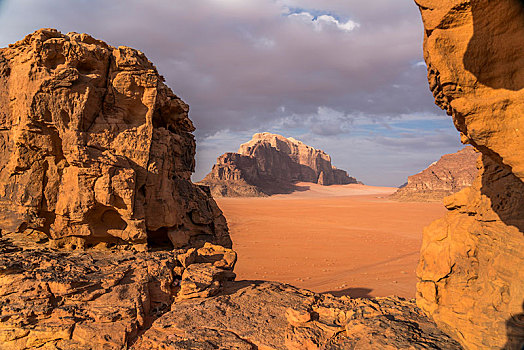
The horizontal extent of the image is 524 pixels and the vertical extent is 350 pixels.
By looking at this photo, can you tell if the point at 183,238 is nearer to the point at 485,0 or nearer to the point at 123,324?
the point at 123,324

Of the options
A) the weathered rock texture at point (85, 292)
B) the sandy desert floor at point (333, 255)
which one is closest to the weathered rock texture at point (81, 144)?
the weathered rock texture at point (85, 292)

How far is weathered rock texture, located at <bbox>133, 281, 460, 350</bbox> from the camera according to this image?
143 inches

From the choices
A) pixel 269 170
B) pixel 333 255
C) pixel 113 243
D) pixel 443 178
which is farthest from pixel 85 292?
pixel 269 170

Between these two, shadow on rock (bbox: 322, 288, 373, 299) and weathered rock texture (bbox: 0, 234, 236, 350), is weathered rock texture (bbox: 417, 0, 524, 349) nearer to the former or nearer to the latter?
weathered rock texture (bbox: 0, 234, 236, 350)

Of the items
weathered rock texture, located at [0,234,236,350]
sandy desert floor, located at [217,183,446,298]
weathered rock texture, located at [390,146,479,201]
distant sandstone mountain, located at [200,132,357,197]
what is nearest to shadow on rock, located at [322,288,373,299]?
sandy desert floor, located at [217,183,446,298]

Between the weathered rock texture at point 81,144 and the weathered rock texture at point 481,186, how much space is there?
538 cm

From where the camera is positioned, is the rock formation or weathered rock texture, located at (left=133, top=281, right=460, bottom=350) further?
the rock formation

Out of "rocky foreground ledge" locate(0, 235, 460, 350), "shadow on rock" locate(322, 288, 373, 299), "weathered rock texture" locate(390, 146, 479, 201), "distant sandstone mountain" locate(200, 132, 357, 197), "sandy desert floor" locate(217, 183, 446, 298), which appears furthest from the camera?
"distant sandstone mountain" locate(200, 132, 357, 197)

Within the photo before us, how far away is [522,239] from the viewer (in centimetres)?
318

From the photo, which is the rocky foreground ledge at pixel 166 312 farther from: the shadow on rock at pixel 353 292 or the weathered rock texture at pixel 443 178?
the weathered rock texture at pixel 443 178

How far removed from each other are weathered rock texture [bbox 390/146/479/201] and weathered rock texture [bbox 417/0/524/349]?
1992 inches

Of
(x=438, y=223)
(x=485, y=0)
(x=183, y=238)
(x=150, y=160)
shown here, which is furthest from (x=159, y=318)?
(x=485, y=0)

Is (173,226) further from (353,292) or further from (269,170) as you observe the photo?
(269,170)

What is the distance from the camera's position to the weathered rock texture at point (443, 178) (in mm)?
49031
